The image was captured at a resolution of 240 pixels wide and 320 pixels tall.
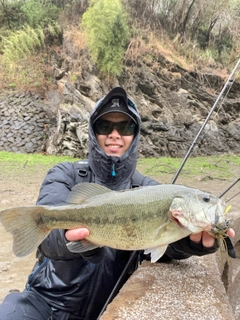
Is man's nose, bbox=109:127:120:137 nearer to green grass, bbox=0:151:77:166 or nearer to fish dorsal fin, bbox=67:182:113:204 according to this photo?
fish dorsal fin, bbox=67:182:113:204

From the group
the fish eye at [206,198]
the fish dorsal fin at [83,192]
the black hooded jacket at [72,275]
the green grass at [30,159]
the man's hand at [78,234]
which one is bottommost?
the green grass at [30,159]

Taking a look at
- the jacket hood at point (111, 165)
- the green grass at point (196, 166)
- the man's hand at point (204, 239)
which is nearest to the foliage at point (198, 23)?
the green grass at point (196, 166)

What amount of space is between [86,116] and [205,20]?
9370mm

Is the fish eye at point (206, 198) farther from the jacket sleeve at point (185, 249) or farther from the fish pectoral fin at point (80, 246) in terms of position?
the fish pectoral fin at point (80, 246)

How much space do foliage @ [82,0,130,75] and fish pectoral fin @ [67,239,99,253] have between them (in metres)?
14.9

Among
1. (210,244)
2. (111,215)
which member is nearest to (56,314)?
(111,215)

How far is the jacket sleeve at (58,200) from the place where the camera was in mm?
2166

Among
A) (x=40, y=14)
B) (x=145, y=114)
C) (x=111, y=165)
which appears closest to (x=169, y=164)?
(x=145, y=114)

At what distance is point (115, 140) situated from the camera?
289cm

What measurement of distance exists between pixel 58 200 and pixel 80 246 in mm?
492

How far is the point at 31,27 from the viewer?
68.6 ft

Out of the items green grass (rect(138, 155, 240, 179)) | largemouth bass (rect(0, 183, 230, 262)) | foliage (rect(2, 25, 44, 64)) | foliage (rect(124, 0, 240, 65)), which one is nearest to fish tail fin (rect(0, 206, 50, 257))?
largemouth bass (rect(0, 183, 230, 262))

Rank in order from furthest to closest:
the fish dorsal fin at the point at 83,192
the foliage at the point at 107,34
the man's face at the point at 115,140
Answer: the foliage at the point at 107,34, the man's face at the point at 115,140, the fish dorsal fin at the point at 83,192

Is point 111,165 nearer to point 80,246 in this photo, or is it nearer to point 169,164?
point 80,246
